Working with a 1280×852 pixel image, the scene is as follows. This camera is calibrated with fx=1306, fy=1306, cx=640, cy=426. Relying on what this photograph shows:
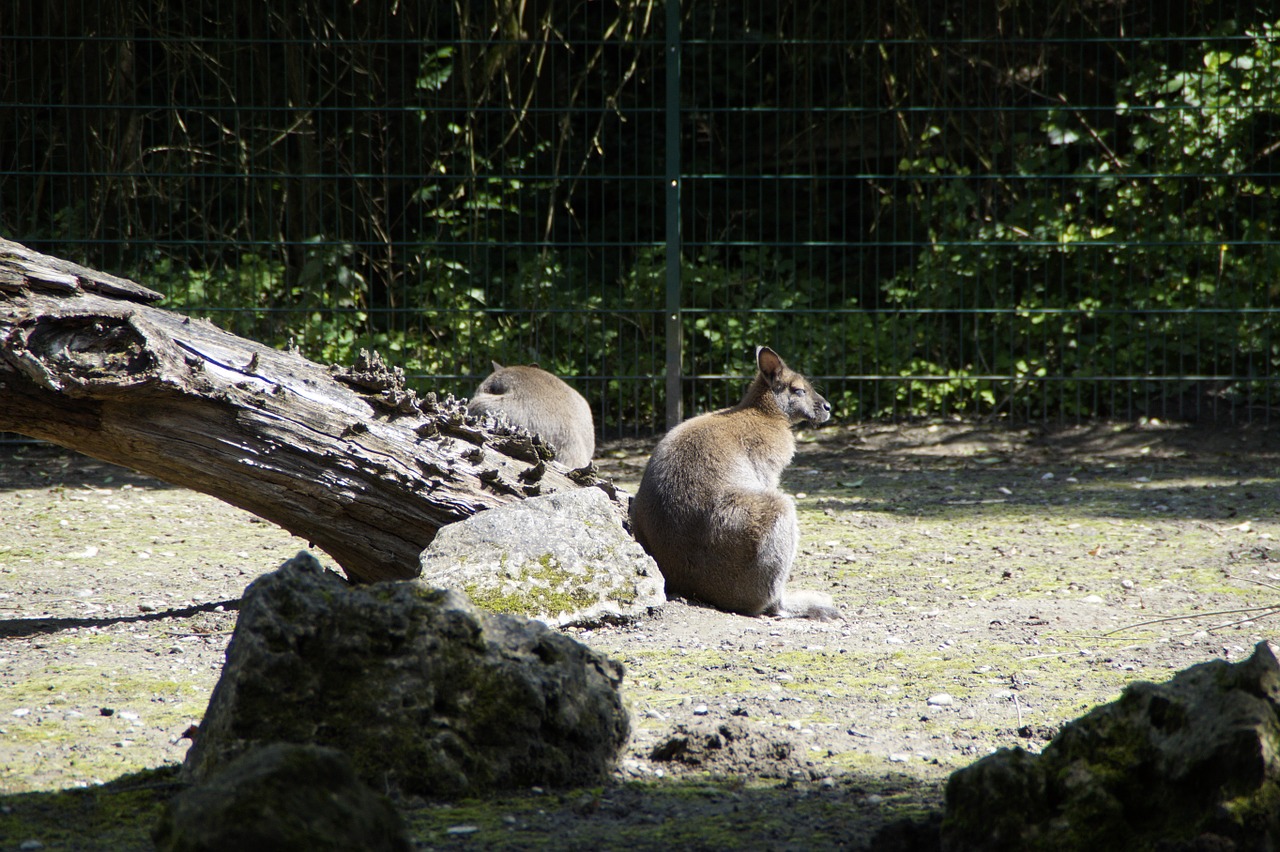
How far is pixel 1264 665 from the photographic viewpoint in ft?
9.21

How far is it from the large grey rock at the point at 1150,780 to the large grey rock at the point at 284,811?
47.4 inches

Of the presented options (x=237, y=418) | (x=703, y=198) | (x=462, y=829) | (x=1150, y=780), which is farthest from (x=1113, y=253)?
(x=462, y=829)

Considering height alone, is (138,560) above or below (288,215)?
below

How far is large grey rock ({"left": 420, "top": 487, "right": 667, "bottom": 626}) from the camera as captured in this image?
5105 millimetres

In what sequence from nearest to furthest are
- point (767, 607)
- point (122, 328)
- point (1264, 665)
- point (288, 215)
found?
point (1264, 665), point (122, 328), point (767, 607), point (288, 215)

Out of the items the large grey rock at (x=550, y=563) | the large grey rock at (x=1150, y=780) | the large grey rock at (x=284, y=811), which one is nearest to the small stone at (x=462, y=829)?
the large grey rock at (x=284, y=811)

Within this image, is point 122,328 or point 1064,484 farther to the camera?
point 1064,484

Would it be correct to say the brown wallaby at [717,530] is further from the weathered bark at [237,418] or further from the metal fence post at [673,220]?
the metal fence post at [673,220]

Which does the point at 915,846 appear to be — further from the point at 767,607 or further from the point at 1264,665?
the point at 767,607

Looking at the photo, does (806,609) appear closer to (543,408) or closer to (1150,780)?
(543,408)

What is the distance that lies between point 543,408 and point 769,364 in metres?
1.68

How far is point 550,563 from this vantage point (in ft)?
17.4

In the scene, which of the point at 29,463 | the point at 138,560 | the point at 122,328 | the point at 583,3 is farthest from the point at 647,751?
the point at 583,3

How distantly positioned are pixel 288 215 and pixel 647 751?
8079 millimetres
